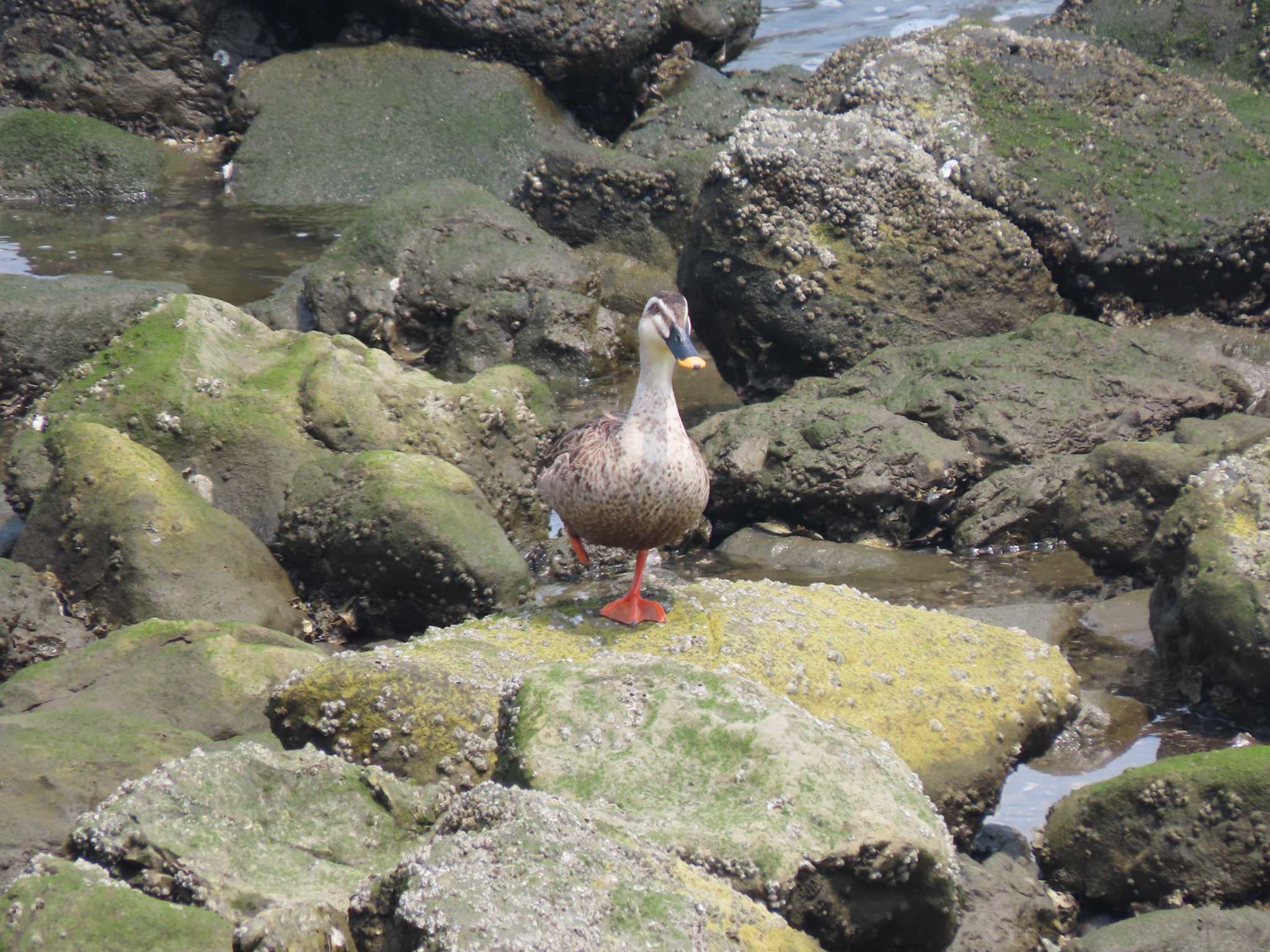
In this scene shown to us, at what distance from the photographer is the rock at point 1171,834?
5.11m

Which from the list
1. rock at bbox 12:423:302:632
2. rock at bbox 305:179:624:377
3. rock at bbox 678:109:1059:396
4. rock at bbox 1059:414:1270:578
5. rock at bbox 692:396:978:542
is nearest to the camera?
rock at bbox 12:423:302:632

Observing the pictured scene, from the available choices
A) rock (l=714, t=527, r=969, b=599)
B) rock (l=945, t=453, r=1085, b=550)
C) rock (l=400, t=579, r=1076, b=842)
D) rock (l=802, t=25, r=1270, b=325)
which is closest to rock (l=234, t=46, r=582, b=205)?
rock (l=802, t=25, r=1270, b=325)

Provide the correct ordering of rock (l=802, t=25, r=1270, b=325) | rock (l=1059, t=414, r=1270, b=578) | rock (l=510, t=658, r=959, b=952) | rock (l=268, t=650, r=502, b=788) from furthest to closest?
rock (l=802, t=25, r=1270, b=325) < rock (l=1059, t=414, r=1270, b=578) < rock (l=268, t=650, r=502, b=788) < rock (l=510, t=658, r=959, b=952)

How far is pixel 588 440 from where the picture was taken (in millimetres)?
6305

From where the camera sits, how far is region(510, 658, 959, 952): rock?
4.09 m

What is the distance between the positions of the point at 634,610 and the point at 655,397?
0.95m

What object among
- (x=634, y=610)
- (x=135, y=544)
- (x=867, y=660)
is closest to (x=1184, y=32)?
(x=867, y=660)

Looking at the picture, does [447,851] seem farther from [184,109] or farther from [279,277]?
[184,109]

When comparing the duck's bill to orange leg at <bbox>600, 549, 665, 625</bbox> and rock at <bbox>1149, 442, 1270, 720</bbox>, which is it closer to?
orange leg at <bbox>600, 549, 665, 625</bbox>

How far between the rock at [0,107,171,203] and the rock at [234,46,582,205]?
1188mm

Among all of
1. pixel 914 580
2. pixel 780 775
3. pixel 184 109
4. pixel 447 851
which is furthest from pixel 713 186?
pixel 184 109

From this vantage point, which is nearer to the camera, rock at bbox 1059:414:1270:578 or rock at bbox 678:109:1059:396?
rock at bbox 1059:414:1270:578

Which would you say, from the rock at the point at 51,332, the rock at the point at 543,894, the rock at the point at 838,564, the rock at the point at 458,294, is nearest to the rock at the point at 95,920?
the rock at the point at 543,894

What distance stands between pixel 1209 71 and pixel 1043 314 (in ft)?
15.4
